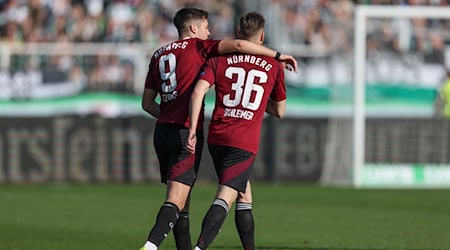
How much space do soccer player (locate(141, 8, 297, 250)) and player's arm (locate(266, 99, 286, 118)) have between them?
0.40m

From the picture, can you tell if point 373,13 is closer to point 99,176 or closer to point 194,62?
point 99,176

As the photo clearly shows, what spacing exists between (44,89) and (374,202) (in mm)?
6954

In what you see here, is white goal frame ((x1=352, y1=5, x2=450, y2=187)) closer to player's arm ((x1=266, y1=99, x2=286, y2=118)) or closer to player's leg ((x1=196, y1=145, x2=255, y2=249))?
player's arm ((x1=266, y1=99, x2=286, y2=118))

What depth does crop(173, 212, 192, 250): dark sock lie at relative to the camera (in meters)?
8.81

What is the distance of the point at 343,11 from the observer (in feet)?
75.2

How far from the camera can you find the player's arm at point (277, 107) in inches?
346

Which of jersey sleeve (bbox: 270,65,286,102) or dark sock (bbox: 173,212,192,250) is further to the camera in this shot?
dark sock (bbox: 173,212,192,250)

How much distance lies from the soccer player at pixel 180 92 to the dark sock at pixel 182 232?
0.14 feet

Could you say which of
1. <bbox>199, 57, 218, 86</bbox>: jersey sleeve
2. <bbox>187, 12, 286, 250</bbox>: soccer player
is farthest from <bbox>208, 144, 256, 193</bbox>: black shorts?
<bbox>199, 57, 218, 86</bbox>: jersey sleeve

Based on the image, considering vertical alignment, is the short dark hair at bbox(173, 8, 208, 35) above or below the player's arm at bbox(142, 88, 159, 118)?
above

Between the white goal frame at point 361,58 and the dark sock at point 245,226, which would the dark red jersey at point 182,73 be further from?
the white goal frame at point 361,58

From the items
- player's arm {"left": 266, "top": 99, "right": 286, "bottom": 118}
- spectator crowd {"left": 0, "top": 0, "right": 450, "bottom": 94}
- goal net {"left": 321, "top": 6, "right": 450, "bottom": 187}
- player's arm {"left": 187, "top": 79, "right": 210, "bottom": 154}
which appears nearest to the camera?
player's arm {"left": 187, "top": 79, "right": 210, "bottom": 154}

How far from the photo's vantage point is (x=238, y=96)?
8.44 meters

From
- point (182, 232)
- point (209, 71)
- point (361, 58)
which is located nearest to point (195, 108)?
point (209, 71)
